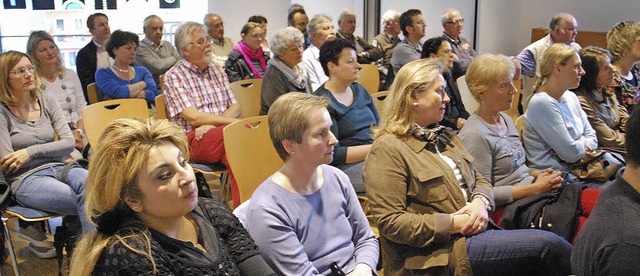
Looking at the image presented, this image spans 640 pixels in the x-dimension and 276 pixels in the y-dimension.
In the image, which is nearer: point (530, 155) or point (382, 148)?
point (382, 148)

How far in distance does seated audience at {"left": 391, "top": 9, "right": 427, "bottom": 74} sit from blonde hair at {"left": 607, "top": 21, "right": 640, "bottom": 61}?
1818 millimetres

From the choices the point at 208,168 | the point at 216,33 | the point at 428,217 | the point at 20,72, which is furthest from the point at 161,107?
the point at 216,33

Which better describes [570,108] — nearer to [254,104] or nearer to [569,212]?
[569,212]

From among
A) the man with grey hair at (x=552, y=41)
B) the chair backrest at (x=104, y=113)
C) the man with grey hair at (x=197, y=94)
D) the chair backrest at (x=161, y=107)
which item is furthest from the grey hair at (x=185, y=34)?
the man with grey hair at (x=552, y=41)

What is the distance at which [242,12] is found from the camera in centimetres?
830

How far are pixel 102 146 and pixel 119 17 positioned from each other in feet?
20.2

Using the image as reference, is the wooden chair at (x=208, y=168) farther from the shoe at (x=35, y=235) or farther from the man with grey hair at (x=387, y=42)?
the man with grey hair at (x=387, y=42)

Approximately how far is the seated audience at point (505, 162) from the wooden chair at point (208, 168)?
5.25ft

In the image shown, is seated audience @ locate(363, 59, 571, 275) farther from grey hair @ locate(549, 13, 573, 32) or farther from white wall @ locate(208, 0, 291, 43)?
white wall @ locate(208, 0, 291, 43)

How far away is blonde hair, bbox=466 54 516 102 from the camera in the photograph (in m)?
3.01

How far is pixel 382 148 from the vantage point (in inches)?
96.1

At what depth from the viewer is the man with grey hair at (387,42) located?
21.3ft

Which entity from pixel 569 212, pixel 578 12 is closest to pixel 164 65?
pixel 569 212

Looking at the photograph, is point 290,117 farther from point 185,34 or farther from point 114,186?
point 185,34
